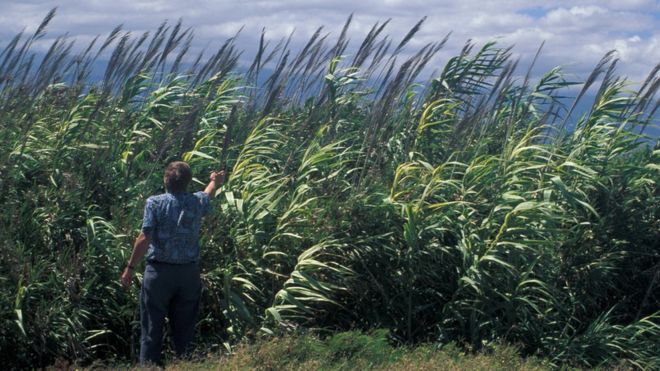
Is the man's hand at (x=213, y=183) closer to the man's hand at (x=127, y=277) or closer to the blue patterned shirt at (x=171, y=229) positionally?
the blue patterned shirt at (x=171, y=229)

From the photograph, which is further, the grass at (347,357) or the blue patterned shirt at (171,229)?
the blue patterned shirt at (171,229)

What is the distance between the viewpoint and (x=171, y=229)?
651 centimetres

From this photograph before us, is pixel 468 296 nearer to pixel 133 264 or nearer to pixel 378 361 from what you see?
pixel 378 361

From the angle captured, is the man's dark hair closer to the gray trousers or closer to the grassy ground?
the gray trousers

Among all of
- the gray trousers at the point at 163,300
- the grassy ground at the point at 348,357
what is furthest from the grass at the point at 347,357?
the gray trousers at the point at 163,300

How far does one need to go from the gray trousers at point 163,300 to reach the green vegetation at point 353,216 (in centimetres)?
45

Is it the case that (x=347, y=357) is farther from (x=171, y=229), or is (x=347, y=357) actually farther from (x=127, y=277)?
(x=127, y=277)

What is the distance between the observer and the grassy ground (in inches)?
235

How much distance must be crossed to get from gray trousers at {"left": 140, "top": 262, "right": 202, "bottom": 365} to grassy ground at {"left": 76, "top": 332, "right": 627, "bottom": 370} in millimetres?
190

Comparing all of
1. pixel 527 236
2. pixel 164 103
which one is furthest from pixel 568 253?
pixel 164 103

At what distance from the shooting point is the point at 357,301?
737cm

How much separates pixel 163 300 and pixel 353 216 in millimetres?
1692

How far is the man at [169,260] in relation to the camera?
6504mm

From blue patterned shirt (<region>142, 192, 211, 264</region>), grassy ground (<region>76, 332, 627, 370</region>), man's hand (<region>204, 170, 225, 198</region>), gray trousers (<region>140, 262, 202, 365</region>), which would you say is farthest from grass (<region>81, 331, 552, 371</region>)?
man's hand (<region>204, 170, 225, 198</region>)
